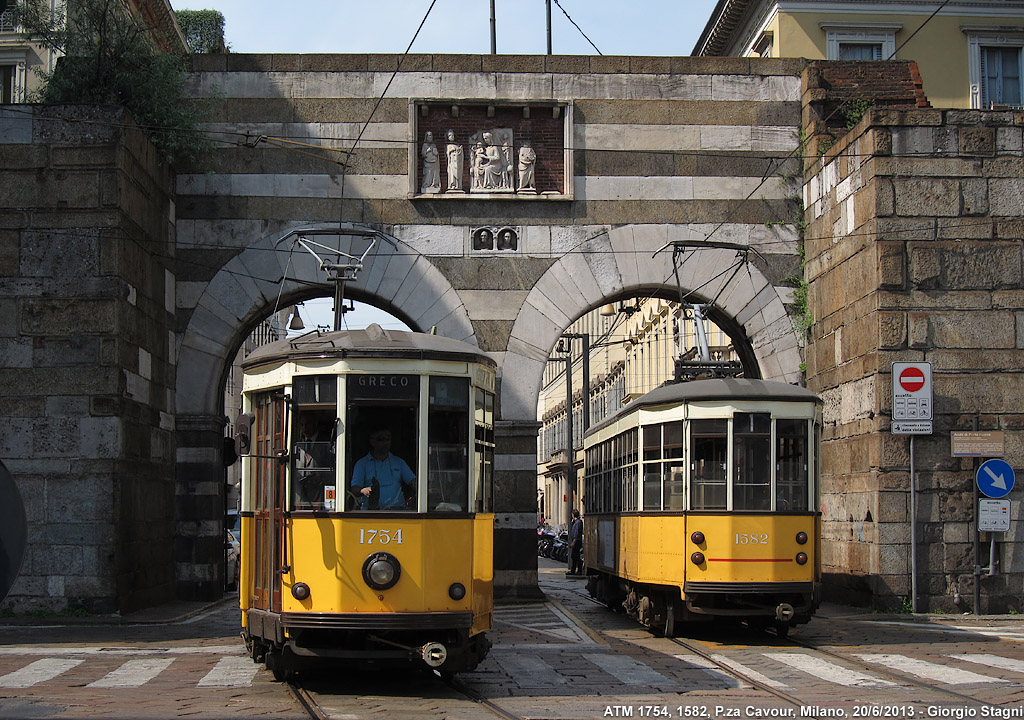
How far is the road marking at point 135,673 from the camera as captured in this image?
31.7ft

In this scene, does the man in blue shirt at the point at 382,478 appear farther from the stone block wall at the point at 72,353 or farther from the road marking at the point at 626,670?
the stone block wall at the point at 72,353

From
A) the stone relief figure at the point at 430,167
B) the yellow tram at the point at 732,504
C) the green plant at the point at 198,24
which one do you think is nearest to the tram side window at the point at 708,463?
the yellow tram at the point at 732,504

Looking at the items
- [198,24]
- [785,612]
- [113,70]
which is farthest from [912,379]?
[198,24]

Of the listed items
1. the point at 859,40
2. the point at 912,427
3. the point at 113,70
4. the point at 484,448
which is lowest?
the point at 484,448

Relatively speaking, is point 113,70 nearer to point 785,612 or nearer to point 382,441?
point 382,441

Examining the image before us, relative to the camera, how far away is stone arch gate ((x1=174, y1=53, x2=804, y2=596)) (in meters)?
18.4

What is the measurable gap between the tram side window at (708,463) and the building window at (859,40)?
737 inches

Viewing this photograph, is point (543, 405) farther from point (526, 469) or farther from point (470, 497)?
point (470, 497)

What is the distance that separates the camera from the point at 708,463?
12664 millimetres

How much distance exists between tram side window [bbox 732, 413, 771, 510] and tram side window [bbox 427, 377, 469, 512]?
4160mm

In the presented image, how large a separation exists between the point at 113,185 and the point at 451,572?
868 cm

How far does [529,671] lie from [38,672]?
3936 millimetres

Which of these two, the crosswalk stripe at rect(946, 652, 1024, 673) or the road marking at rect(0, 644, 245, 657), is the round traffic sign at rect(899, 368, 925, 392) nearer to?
the crosswalk stripe at rect(946, 652, 1024, 673)

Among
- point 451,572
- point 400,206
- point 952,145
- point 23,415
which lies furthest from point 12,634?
point 952,145
